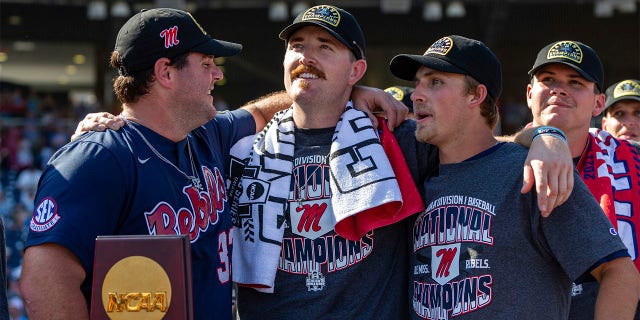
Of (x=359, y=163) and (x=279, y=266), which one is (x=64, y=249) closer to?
(x=279, y=266)

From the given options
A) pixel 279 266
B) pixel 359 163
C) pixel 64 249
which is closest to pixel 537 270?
pixel 359 163

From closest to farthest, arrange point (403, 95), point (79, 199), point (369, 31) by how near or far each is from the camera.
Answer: point (79, 199) → point (403, 95) → point (369, 31)

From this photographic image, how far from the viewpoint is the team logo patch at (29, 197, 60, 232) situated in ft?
8.18

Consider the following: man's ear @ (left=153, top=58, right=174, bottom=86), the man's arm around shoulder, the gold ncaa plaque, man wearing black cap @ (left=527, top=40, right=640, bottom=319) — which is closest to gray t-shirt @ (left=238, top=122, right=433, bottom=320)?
man's ear @ (left=153, top=58, right=174, bottom=86)

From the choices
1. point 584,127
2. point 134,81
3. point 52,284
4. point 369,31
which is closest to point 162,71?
point 134,81

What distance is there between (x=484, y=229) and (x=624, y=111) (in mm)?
2895

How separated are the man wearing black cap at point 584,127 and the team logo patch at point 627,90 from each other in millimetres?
1602

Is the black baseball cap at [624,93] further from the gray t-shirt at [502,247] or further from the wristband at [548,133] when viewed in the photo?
the gray t-shirt at [502,247]

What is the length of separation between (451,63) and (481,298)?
0.87 m

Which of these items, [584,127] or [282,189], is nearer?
[282,189]

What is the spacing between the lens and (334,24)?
323 centimetres

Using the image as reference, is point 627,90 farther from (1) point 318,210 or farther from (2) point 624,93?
(1) point 318,210

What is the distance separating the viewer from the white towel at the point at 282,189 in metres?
3.01

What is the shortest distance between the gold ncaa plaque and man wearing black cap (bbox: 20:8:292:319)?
0.56m
